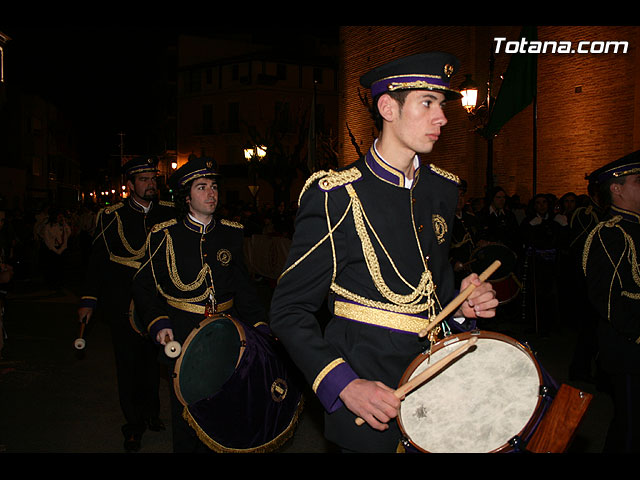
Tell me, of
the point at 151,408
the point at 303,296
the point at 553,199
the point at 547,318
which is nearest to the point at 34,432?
the point at 151,408

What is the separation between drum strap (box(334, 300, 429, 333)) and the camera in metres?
2.62

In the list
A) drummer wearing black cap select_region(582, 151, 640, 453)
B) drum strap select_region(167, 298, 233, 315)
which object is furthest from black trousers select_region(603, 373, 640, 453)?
drum strap select_region(167, 298, 233, 315)

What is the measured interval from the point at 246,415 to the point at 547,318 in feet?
24.3

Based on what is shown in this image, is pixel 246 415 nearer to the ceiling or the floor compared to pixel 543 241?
nearer to the floor

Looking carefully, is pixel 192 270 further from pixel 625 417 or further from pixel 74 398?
pixel 74 398

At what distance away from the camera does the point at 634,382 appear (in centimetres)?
384

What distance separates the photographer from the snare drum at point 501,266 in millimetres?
9308

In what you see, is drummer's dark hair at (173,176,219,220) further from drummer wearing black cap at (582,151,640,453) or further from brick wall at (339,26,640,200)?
brick wall at (339,26,640,200)

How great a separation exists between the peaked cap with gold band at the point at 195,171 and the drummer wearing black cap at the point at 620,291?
115 inches

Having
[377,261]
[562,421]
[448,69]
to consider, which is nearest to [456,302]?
[377,261]

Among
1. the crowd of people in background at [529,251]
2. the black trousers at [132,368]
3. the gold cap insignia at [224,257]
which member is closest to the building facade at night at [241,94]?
the crowd of people in background at [529,251]

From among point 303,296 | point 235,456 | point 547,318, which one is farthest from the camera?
point 547,318

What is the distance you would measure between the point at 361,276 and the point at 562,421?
3.16 feet

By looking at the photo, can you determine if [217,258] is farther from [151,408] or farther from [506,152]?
[506,152]
